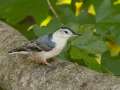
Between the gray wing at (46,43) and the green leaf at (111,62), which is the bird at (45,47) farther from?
the green leaf at (111,62)

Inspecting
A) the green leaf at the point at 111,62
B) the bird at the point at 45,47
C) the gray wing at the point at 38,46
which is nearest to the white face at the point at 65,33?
the bird at the point at 45,47

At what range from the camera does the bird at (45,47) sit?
3142 mm

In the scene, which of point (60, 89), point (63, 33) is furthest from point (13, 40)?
point (60, 89)

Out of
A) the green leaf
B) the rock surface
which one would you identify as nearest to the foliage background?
the green leaf

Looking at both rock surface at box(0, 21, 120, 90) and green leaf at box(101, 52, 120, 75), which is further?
green leaf at box(101, 52, 120, 75)

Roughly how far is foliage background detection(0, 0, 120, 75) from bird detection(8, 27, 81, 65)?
0.09 m

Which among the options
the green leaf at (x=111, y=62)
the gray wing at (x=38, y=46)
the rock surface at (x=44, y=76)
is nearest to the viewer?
the rock surface at (x=44, y=76)

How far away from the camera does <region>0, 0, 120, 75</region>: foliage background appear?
10.6 feet

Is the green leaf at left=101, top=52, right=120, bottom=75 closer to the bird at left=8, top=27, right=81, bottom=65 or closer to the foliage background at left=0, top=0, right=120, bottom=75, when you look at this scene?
the foliage background at left=0, top=0, right=120, bottom=75

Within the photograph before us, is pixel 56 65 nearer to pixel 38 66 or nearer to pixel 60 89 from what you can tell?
pixel 38 66

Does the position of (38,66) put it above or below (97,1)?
below

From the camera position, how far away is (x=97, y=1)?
342 centimetres

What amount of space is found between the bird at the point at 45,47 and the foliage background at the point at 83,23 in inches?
3.4

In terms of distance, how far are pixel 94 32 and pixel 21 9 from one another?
516 mm
